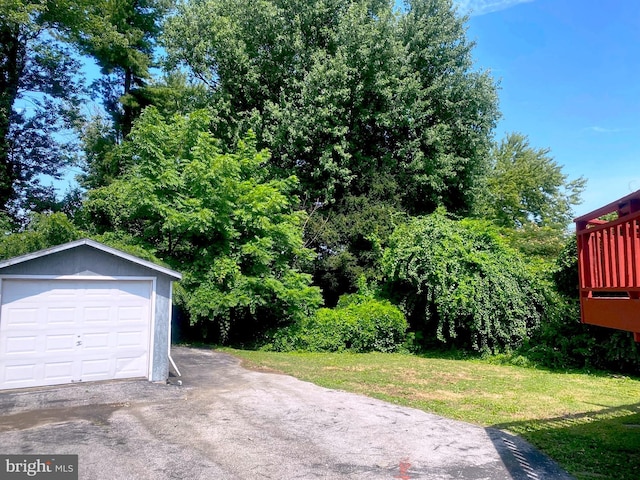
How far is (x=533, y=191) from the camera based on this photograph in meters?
28.9

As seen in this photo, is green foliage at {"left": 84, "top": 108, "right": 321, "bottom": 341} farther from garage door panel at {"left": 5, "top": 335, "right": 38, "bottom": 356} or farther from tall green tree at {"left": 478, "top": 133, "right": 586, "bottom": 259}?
tall green tree at {"left": 478, "top": 133, "right": 586, "bottom": 259}

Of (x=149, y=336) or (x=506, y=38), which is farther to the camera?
(x=506, y=38)

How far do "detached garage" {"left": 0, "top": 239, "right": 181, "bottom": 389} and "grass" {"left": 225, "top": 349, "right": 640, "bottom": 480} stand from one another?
327 cm

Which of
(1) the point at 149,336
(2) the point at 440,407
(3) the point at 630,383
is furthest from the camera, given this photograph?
(3) the point at 630,383

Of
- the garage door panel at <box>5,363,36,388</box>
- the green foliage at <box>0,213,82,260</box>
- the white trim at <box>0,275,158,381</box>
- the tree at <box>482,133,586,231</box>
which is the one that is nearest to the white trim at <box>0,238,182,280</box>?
the white trim at <box>0,275,158,381</box>

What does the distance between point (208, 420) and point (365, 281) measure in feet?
37.1

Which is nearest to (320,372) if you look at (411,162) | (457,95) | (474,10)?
(411,162)

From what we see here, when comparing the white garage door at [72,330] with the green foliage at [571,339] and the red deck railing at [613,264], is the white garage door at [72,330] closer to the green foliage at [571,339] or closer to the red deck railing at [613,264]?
the red deck railing at [613,264]

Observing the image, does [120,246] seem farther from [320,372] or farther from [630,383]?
[630,383]

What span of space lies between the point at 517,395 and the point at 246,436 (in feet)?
19.1

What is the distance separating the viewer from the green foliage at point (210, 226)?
1352 cm

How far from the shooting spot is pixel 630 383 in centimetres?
1036

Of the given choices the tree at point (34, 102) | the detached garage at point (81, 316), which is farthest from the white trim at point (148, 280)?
the tree at point (34, 102)

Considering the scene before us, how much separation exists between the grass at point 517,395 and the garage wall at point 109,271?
2902 mm
